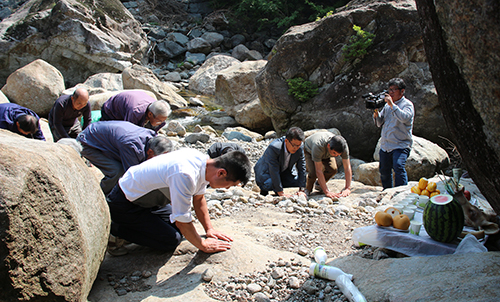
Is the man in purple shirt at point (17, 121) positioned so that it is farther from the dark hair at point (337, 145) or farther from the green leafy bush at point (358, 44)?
the green leafy bush at point (358, 44)

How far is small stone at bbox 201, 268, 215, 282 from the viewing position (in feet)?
8.83

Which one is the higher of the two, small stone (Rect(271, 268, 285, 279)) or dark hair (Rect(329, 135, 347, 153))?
dark hair (Rect(329, 135, 347, 153))

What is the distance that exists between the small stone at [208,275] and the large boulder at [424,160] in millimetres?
5044

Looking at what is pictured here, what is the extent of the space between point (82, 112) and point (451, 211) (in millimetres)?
5439

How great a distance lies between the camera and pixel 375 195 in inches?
190

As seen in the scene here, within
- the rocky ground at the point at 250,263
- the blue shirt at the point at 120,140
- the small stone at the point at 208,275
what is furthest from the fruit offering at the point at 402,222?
the blue shirt at the point at 120,140

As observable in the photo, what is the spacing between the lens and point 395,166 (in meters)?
5.11

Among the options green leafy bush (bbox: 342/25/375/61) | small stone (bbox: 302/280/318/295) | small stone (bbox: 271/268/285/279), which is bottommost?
small stone (bbox: 271/268/285/279)

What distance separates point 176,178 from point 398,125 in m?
3.73

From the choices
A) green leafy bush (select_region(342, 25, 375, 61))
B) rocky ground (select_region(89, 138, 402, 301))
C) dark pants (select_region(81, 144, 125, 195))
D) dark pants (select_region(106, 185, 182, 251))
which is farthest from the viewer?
green leafy bush (select_region(342, 25, 375, 61))

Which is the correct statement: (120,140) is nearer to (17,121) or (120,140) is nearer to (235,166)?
(235,166)

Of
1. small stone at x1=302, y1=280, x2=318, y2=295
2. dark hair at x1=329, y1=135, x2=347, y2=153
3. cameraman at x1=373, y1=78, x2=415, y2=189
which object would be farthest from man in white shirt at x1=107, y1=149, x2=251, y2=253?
cameraman at x1=373, y1=78, x2=415, y2=189

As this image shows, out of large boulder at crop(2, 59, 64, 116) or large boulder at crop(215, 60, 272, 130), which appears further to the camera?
large boulder at crop(215, 60, 272, 130)

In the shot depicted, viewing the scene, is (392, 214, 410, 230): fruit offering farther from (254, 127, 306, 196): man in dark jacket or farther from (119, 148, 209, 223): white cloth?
(254, 127, 306, 196): man in dark jacket
